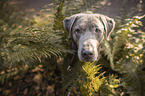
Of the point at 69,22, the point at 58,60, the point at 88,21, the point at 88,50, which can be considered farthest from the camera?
the point at 58,60

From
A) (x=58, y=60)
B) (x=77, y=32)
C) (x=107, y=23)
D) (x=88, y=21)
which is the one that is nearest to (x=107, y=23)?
(x=107, y=23)

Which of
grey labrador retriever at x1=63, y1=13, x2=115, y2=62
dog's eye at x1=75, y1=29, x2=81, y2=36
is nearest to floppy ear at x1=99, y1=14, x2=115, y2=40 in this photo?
grey labrador retriever at x1=63, y1=13, x2=115, y2=62

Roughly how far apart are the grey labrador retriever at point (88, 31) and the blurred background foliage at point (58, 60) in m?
0.20

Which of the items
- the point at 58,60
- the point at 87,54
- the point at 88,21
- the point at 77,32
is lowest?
the point at 58,60

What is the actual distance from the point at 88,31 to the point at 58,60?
107 centimetres

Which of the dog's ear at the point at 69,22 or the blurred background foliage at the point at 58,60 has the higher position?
the dog's ear at the point at 69,22

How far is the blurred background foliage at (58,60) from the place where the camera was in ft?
4.80

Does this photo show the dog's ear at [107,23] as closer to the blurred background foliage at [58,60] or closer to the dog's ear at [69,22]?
the dog's ear at [69,22]

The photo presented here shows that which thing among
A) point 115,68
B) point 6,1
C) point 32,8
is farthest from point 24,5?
point 115,68

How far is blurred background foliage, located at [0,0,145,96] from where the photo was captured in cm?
146

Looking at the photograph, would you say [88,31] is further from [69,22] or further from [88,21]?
[69,22]

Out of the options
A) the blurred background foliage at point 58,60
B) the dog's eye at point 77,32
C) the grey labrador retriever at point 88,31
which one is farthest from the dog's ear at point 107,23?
the blurred background foliage at point 58,60

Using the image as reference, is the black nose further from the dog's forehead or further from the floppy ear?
the floppy ear

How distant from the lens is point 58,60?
228 centimetres
